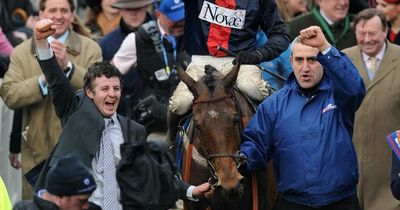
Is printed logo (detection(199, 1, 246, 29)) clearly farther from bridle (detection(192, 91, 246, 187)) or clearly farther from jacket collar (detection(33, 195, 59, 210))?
jacket collar (detection(33, 195, 59, 210))

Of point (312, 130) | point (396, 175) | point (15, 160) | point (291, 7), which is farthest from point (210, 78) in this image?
point (291, 7)

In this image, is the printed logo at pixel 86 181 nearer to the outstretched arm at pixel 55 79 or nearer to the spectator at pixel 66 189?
the spectator at pixel 66 189

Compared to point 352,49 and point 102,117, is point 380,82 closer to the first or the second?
point 352,49

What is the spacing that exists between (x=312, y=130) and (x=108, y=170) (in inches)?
63.4

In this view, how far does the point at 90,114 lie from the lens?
9672mm

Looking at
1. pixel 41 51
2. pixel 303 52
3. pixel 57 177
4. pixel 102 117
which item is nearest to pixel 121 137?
pixel 102 117

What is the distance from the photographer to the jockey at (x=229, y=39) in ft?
36.1

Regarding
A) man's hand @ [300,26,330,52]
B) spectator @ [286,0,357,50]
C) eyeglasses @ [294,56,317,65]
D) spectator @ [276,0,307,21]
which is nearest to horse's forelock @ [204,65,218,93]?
eyeglasses @ [294,56,317,65]

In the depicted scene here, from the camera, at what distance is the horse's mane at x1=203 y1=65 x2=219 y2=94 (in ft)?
33.6

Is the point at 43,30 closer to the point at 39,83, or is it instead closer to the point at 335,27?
the point at 39,83

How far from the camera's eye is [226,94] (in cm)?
1029

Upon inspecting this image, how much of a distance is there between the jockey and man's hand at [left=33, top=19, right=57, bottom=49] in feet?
5.32

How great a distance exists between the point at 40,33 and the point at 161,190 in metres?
2.20

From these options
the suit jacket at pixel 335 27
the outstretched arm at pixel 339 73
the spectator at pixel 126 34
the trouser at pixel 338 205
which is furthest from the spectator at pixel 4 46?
the outstretched arm at pixel 339 73
